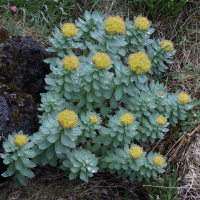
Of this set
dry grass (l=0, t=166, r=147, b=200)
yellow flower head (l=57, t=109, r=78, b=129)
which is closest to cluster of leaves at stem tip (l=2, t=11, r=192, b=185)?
yellow flower head (l=57, t=109, r=78, b=129)

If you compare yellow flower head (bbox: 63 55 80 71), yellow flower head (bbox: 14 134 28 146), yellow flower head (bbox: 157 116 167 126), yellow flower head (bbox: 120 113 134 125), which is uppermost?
yellow flower head (bbox: 63 55 80 71)

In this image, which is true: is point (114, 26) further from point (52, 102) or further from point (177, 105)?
point (177, 105)

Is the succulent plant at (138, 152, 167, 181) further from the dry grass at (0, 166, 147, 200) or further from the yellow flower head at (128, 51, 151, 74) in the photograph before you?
the yellow flower head at (128, 51, 151, 74)

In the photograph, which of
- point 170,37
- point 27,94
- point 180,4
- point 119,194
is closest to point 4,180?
point 27,94

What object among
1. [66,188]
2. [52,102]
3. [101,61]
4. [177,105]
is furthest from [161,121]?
[66,188]

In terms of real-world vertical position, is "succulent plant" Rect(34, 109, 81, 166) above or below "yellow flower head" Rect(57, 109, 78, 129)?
below

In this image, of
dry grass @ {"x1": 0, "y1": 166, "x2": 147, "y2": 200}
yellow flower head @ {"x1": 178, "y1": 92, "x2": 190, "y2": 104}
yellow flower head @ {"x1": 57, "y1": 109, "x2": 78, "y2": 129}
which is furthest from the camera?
yellow flower head @ {"x1": 178, "y1": 92, "x2": 190, "y2": 104}

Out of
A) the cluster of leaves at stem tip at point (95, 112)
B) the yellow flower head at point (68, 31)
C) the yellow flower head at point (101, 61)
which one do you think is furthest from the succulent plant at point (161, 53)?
the yellow flower head at point (68, 31)

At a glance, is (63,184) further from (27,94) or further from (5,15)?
(5,15)
